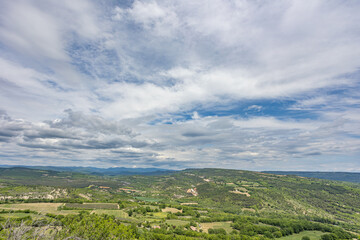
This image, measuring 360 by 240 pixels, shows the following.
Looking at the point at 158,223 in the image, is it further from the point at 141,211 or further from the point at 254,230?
the point at 254,230

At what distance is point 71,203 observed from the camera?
473ft

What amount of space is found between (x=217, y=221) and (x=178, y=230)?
45.1 m

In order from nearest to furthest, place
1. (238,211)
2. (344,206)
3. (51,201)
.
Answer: (51,201)
(238,211)
(344,206)

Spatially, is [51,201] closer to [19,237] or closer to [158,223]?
[158,223]

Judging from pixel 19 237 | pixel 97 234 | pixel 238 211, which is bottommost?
pixel 238 211

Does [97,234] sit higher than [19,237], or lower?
lower

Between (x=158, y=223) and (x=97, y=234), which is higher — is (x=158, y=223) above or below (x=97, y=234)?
below

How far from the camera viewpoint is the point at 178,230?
9381 centimetres

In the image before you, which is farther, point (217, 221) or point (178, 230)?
point (217, 221)

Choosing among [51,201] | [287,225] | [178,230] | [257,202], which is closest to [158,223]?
[178,230]

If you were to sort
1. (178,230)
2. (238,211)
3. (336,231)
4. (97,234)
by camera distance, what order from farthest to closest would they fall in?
(238,211)
(336,231)
(178,230)
(97,234)

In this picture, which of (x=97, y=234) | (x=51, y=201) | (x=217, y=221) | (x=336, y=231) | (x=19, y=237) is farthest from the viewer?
(x=51, y=201)

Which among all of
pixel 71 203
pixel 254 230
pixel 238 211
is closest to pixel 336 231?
pixel 254 230

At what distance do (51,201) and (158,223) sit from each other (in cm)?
9668
